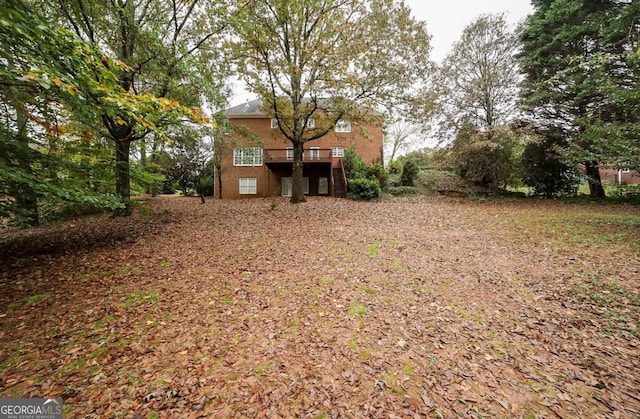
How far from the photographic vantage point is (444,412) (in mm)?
2176

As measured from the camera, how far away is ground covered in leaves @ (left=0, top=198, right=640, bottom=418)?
2314mm

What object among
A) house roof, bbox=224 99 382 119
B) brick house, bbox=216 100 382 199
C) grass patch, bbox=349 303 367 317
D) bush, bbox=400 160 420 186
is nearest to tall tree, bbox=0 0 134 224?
grass patch, bbox=349 303 367 317

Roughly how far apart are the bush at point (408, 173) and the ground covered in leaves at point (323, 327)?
40.7 feet

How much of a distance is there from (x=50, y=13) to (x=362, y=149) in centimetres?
1752

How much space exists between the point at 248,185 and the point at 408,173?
13070mm

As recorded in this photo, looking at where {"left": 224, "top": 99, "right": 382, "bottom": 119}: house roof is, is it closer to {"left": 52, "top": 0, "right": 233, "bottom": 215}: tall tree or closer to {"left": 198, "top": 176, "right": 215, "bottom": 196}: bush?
{"left": 198, "top": 176, "right": 215, "bottom": 196}: bush

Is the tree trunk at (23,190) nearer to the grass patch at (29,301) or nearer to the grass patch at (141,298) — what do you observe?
the grass patch at (29,301)

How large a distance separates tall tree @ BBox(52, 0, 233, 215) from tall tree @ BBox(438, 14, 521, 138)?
42.3 feet

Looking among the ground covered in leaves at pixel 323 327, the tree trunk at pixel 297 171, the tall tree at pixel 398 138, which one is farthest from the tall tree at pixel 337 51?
the tall tree at pixel 398 138

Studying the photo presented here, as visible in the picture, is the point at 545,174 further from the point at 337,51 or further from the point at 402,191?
the point at 337,51

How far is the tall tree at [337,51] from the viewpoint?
9609mm

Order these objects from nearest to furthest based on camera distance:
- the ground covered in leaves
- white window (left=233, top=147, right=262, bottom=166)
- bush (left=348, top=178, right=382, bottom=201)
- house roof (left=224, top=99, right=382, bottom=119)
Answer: the ground covered in leaves < bush (left=348, top=178, right=382, bottom=201) < house roof (left=224, top=99, right=382, bottom=119) < white window (left=233, top=147, right=262, bottom=166)

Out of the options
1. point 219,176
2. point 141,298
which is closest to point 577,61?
point 141,298

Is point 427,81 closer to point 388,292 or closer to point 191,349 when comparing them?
point 388,292
